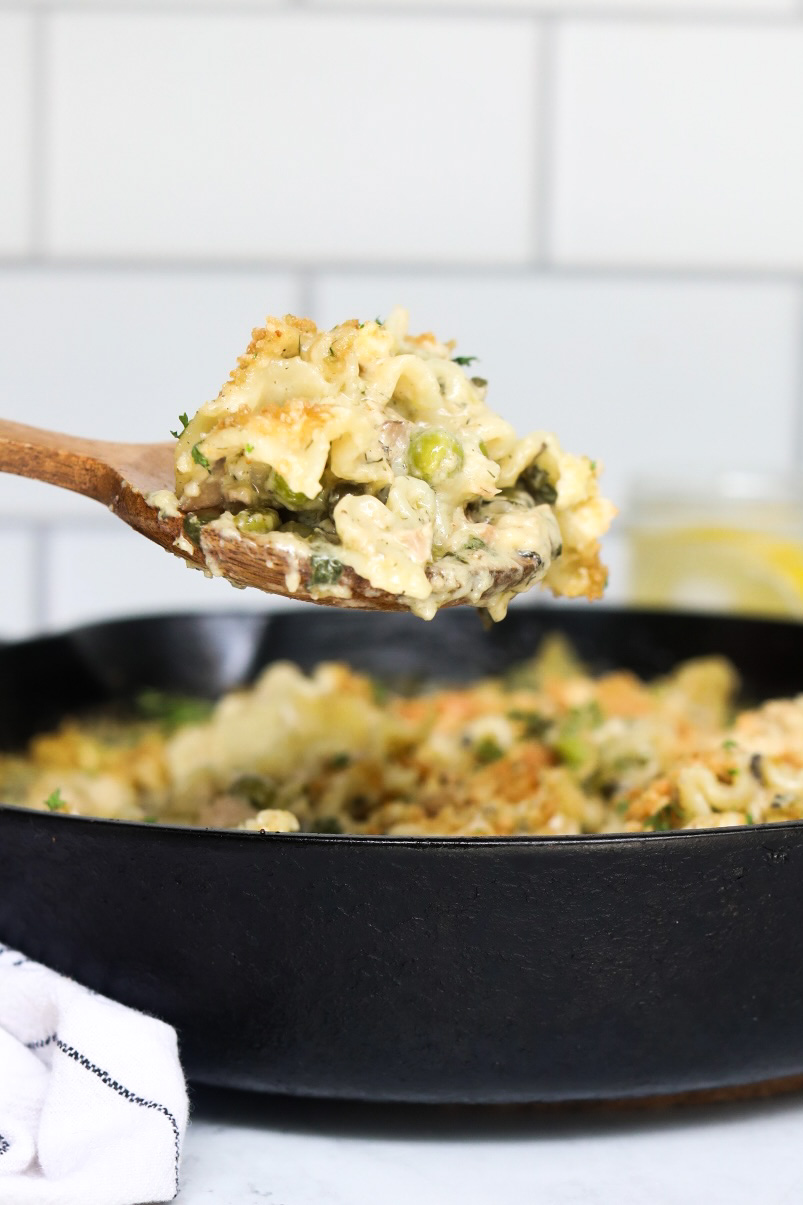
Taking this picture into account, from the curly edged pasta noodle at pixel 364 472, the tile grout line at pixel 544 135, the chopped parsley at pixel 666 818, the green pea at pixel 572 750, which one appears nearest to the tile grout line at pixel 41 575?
the tile grout line at pixel 544 135

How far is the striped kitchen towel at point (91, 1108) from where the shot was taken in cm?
90

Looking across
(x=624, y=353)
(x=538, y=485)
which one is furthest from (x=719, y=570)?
(x=538, y=485)

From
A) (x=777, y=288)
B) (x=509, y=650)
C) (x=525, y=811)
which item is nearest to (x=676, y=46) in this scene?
(x=777, y=288)

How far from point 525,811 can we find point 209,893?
15.9 inches

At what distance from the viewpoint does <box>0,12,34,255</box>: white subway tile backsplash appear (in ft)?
7.56

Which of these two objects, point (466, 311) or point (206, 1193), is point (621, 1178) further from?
point (466, 311)

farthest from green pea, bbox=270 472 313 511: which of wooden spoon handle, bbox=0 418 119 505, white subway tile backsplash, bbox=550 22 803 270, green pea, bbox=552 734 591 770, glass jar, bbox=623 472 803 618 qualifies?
white subway tile backsplash, bbox=550 22 803 270

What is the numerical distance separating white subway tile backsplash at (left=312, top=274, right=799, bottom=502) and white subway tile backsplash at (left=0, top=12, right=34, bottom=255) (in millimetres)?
480

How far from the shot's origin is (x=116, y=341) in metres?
2.38

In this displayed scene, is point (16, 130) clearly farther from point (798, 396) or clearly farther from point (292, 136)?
point (798, 396)

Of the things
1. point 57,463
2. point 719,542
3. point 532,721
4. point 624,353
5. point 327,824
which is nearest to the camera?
point 57,463

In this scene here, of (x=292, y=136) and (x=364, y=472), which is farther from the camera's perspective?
(x=292, y=136)

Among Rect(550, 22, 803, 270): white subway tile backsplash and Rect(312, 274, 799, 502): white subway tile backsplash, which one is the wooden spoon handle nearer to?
Rect(312, 274, 799, 502): white subway tile backsplash

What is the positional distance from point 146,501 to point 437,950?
0.42 m
